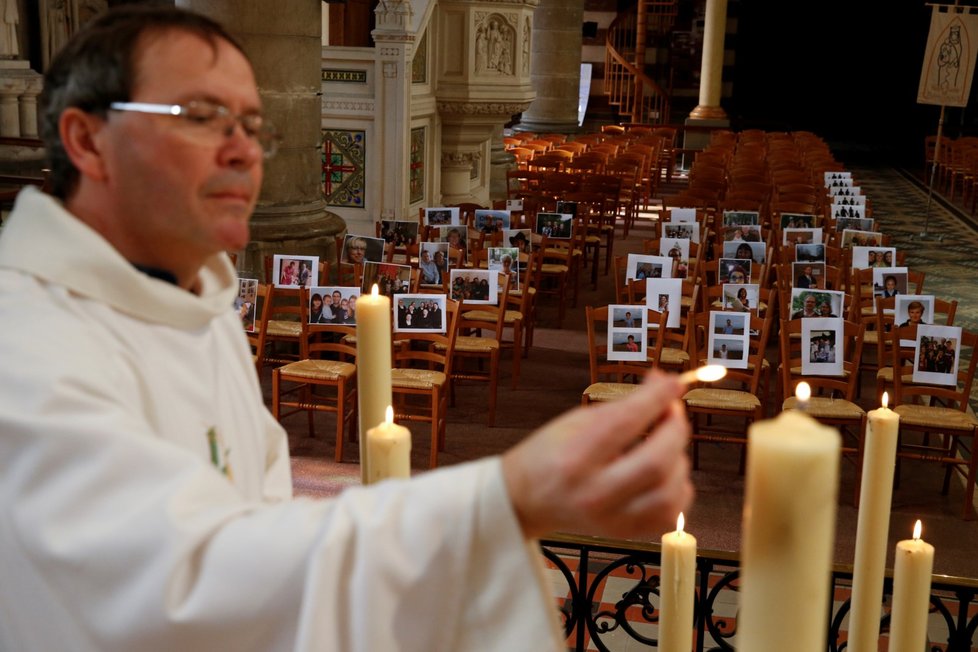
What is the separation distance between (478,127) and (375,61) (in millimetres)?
2454

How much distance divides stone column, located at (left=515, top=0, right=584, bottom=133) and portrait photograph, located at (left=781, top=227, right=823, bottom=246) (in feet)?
45.1

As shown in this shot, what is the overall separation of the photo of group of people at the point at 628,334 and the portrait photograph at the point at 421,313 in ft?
3.09

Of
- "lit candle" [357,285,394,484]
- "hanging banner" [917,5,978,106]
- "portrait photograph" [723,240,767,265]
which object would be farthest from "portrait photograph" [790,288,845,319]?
"hanging banner" [917,5,978,106]

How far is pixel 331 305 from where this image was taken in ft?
22.0

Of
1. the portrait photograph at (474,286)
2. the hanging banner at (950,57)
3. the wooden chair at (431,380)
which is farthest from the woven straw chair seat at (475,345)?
the hanging banner at (950,57)

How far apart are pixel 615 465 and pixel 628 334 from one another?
552cm

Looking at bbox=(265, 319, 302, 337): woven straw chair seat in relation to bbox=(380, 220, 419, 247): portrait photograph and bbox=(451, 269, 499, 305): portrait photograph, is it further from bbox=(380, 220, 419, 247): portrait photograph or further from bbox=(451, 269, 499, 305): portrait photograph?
bbox=(380, 220, 419, 247): portrait photograph

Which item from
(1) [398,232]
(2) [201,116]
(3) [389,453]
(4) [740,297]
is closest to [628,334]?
(4) [740,297]

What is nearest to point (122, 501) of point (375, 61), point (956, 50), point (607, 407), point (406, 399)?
point (607, 407)

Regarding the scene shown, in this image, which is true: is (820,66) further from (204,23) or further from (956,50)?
(204,23)

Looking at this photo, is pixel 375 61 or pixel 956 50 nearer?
pixel 375 61

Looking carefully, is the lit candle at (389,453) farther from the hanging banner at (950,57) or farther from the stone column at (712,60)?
the stone column at (712,60)

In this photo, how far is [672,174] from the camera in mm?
21969

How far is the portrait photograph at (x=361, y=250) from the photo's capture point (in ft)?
25.8
